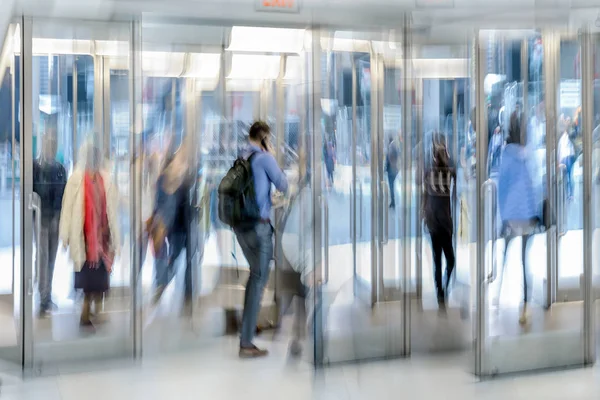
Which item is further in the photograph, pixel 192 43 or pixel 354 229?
pixel 192 43

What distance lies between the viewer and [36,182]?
523 cm

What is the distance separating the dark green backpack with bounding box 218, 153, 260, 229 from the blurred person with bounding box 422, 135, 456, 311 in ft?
3.17

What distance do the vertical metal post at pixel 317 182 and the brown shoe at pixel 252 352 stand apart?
0.52 metres

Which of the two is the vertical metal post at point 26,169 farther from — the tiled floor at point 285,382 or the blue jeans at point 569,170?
the blue jeans at point 569,170

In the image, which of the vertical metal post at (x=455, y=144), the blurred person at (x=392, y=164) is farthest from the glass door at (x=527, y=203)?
the blurred person at (x=392, y=164)

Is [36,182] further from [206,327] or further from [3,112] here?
[206,327]

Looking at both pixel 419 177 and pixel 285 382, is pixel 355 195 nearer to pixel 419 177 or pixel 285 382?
pixel 419 177

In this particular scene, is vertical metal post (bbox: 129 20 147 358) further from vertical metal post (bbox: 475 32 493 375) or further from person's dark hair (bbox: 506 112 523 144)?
person's dark hair (bbox: 506 112 523 144)

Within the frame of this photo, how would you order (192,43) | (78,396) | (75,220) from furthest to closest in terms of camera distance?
1. (192,43)
2. (75,220)
3. (78,396)

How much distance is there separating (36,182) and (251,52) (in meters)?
1.45

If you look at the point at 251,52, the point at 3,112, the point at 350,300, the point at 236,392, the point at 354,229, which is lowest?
the point at 236,392

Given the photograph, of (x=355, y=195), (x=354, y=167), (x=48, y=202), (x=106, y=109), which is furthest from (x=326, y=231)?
(x=48, y=202)

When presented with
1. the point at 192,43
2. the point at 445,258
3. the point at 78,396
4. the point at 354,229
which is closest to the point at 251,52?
the point at 192,43

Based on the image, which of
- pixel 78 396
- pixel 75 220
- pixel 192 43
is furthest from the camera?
pixel 192 43
